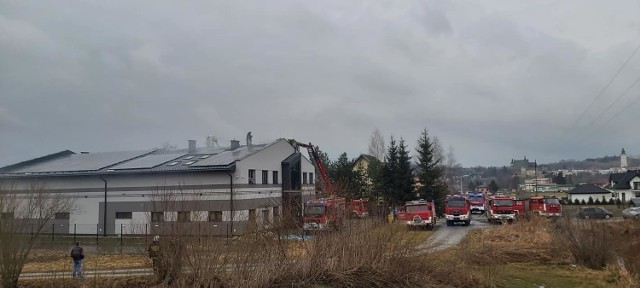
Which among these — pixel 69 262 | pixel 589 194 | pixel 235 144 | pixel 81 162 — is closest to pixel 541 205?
pixel 235 144

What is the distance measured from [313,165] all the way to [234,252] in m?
42.3

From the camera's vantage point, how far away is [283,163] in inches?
1811

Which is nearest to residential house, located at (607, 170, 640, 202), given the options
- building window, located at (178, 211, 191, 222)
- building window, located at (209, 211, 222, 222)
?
building window, located at (209, 211, 222, 222)

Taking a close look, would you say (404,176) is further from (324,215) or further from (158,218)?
(158,218)

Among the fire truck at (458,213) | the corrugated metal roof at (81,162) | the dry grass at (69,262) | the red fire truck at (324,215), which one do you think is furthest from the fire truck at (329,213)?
the corrugated metal roof at (81,162)

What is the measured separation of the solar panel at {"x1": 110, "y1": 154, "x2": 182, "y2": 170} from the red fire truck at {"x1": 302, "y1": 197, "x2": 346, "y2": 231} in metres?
26.4

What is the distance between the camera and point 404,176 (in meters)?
60.1

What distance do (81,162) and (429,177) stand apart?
37.3 metres

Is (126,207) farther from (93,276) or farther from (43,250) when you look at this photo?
(93,276)

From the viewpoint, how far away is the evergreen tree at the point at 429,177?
61062 mm

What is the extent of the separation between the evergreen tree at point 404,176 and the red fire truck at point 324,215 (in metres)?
43.2

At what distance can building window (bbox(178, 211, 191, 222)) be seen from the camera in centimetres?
1261

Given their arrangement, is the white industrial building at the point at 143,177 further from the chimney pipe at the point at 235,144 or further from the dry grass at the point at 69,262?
the dry grass at the point at 69,262

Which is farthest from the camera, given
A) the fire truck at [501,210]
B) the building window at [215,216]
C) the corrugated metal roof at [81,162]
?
the fire truck at [501,210]
